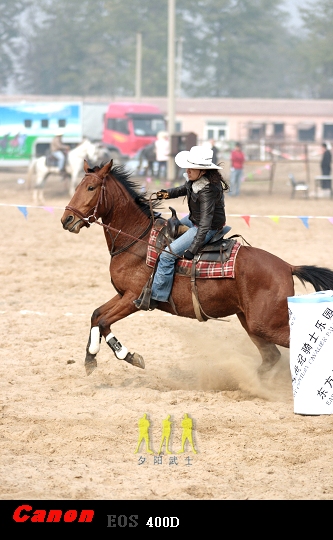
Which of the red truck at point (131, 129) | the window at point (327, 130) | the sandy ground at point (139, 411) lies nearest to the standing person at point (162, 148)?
the red truck at point (131, 129)

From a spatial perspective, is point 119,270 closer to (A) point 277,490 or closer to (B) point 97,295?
(A) point 277,490

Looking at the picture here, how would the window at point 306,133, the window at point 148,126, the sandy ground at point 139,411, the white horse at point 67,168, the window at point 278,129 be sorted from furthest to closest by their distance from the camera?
the window at point 278,129, the window at point 306,133, the window at point 148,126, the white horse at point 67,168, the sandy ground at point 139,411

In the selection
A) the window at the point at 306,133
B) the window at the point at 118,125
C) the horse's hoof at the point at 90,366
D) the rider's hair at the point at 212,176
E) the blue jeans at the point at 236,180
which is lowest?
the window at the point at 306,133

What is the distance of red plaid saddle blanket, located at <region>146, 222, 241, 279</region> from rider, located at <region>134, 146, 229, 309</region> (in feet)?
0.22

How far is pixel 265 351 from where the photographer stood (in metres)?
6.91

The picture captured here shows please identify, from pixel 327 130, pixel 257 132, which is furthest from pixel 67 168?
pixel 327 130

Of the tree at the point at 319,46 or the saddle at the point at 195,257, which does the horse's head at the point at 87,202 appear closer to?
the saddle at the point at 195,257

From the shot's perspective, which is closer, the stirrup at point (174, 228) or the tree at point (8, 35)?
the stirrup at point (174, 228)

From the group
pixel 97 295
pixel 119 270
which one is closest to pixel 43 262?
pixel 97 295

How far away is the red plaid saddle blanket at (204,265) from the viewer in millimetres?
6539

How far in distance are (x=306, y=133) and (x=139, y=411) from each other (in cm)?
5294

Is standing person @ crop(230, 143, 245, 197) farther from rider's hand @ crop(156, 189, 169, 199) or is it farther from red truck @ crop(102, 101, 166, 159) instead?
rider's hand @ crop(156, 189, 169, 199)

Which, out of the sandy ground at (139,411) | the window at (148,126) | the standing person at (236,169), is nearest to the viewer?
the sandy ground at (139,411)
